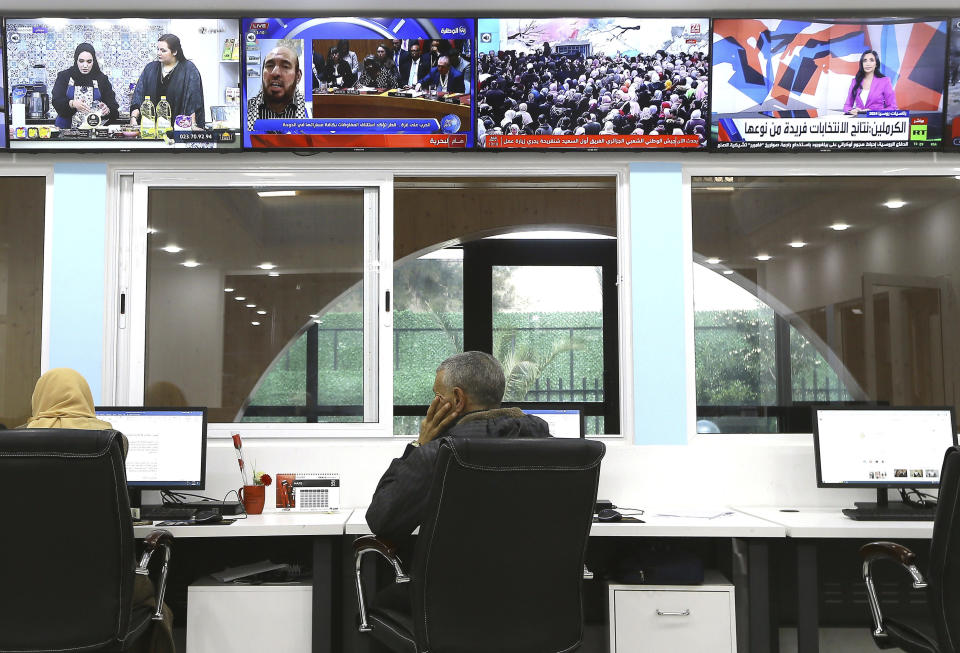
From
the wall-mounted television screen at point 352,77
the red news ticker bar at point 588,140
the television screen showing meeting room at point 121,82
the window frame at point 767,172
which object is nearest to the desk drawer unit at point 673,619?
the window frame at point 767,172

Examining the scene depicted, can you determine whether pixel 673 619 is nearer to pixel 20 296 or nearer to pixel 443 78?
pixel 443 78

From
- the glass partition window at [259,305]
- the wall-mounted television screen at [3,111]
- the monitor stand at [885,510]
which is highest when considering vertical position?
the wall-mounted television screen at [3,111]

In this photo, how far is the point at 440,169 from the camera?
3887 mm

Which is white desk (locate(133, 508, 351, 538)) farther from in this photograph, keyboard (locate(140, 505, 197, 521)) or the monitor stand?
the monitor stand

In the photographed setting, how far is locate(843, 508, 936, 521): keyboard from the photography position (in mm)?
3113

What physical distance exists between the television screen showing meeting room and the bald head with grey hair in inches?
72.1

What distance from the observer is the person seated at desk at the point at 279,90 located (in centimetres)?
366

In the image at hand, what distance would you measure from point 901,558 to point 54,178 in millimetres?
3818

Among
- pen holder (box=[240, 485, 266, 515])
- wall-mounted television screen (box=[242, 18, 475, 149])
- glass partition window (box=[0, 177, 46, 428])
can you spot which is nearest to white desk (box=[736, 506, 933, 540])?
pen holder (box=[240, 485, 266, 515])

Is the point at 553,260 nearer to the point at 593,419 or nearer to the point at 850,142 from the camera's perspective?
the point at 593,419

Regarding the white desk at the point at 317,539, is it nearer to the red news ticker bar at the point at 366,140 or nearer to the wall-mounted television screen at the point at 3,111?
the red news ticker bar at the point at 366,140

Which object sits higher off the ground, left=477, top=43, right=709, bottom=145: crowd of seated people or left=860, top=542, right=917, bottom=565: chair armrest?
left=477, top=43, right=709, bottom=145: crowd of seated people

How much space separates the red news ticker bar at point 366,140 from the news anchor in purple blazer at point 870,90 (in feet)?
5.86

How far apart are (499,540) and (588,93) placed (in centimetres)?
225
